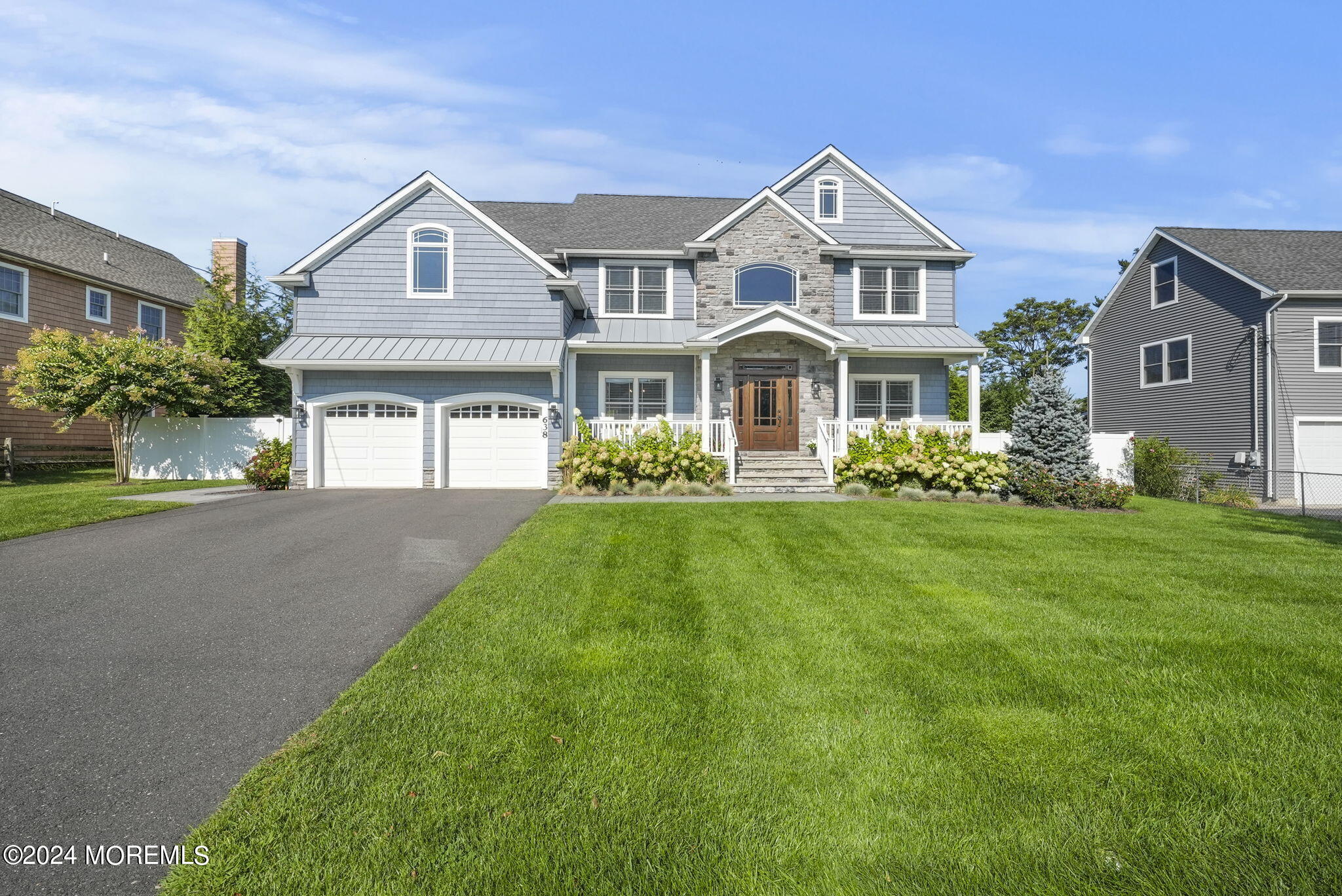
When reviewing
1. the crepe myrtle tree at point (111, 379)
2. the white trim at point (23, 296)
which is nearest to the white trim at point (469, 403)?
the crepe myrtle tree at point (111, 379)

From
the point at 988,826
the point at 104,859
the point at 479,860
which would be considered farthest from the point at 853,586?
the point at 104,859

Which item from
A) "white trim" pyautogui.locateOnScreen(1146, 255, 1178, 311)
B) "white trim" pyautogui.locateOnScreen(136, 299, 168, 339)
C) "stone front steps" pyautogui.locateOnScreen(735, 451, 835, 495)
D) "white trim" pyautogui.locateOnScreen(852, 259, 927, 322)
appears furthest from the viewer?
"white trim" pyautogui.locateOnScreen(136, 299, 168, 339)

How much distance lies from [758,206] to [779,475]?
7.82 meters

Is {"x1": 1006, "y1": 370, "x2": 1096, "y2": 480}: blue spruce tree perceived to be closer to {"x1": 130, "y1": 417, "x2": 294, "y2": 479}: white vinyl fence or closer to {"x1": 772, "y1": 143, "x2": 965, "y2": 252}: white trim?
{"x1": 772, "y1": 143, "x2": 965, "y2": 252}: white trim

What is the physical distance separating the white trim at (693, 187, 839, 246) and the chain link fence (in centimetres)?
1147

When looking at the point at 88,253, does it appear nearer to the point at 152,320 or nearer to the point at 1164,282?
the point at 152,320

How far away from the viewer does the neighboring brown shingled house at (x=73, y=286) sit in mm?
18719

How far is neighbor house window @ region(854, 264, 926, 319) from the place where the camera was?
61.0 ft

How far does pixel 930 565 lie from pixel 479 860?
19.3ft

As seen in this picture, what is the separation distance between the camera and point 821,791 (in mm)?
2816

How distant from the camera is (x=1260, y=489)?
17.7 meters

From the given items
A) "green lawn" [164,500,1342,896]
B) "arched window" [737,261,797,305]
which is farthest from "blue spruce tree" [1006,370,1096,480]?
"green lawn" [164,500,1342,896]

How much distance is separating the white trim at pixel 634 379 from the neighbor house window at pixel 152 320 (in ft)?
57.7

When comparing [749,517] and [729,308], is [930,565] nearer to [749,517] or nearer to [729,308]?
[749,517]
